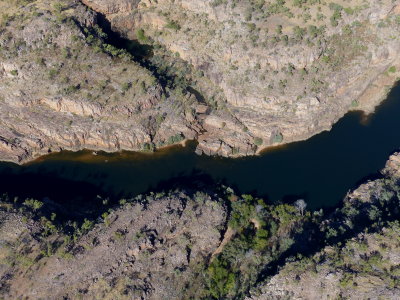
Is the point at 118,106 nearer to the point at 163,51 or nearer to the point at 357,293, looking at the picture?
the point at 163,51

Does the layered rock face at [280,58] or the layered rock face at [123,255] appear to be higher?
the layered rock face at [280,58]

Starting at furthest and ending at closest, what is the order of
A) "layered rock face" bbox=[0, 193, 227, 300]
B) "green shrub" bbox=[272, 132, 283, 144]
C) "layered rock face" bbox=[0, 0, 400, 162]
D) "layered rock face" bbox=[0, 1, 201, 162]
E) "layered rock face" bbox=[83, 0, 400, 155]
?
"layered rock face" bbox=[83, 0, 400, 155] → "green shrub" bbox=[272, 132, 283, 144] → "layered rock face" bbox=[0, 0, 400, 162] → "layered rock face" bbox=[0, 1, 201, 162] → "layered rock face" bbox=[0, 193, 227, 300]

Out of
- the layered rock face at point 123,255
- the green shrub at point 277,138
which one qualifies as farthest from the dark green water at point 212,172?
the layered rock face at point 123,255

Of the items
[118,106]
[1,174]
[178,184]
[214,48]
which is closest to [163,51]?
[214,48]

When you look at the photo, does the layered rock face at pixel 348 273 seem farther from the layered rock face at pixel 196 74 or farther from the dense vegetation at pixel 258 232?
the layered rock face at pixel 196 74

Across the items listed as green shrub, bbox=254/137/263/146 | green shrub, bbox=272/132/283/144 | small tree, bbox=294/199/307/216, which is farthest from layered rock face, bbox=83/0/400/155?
small tree, bbox=294/199/307/216

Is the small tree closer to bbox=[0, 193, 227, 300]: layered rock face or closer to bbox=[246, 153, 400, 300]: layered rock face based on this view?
bbox=[246, 153, 400, 300]: layered rock face
